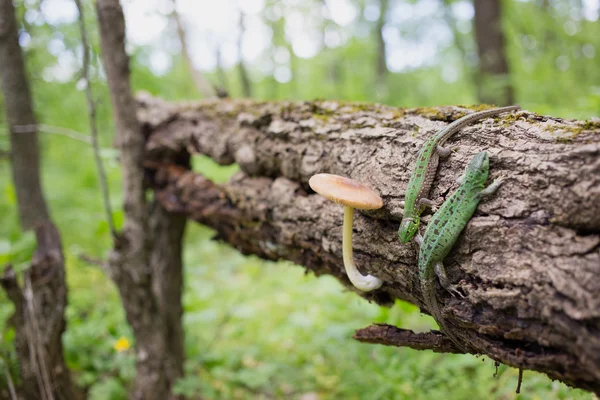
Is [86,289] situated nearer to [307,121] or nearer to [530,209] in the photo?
[307,121]

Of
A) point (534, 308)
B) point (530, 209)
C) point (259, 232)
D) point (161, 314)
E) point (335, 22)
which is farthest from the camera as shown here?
point (335, 22)

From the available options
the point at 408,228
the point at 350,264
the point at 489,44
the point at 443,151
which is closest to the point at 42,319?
the point at 350,264

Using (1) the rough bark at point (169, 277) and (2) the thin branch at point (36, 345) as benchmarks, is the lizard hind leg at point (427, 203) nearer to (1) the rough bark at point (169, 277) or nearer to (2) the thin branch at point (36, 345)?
(1) the rough bark at point (169, 277)

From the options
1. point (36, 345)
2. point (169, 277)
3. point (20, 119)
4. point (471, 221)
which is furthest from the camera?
point (20, 119)

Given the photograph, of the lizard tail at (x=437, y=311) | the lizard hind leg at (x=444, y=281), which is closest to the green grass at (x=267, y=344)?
the lizard tail at (x=437, y=311)

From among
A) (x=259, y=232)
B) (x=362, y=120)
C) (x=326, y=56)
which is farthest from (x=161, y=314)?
(x=326, y=56)

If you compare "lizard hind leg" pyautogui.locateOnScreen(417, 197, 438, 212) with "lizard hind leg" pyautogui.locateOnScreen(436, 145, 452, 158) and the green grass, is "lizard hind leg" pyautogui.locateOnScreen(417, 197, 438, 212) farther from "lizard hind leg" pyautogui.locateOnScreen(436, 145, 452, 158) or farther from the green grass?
the green grass

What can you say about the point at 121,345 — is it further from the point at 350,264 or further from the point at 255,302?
the point at 350,264
